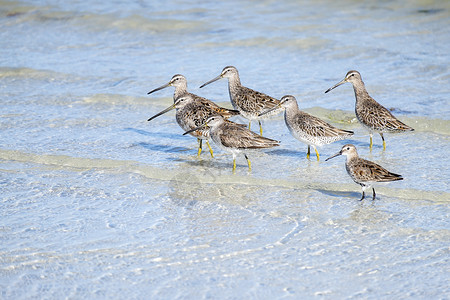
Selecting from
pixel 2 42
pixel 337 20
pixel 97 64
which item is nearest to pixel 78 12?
pixel 2 42

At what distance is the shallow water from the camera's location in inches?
202

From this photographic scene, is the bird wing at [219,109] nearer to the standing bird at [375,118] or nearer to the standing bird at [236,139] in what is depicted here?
the standing bird at [236,139]

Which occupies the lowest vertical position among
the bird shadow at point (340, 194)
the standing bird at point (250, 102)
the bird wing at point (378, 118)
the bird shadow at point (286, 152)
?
the bird shadow at point (286, 152)

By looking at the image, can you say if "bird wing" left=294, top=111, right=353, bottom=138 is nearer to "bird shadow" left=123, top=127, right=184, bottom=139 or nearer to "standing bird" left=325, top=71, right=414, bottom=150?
"standing bird" left=325, top=71, right=414, bottom=150

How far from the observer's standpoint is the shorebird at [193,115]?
8398 mm

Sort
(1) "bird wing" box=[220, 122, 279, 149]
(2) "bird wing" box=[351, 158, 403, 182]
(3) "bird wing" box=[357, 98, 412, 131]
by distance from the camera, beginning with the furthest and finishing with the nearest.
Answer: (3) "bird wing" box=[357, 98, 412, 131], (1) "bird wing" box=[220, 122, 279, 149], (2) "bird wing" box=[351, 158, 403, 182]

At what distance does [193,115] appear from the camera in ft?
28.5

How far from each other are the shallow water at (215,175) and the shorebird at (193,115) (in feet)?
0.88

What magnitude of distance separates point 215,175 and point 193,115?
136cm

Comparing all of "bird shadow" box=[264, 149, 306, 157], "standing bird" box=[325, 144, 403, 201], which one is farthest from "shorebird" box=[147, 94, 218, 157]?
"standing bird" box=[325, 144, 403, 201]

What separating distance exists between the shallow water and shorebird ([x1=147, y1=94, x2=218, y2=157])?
268 mm

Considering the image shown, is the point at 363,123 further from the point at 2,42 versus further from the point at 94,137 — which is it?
the point at 2,42

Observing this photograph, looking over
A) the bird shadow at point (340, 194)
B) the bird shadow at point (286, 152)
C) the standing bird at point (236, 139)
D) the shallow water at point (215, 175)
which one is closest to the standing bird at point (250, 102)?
the shallow water at point (215, 175)

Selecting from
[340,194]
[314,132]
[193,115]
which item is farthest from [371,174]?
[193,115]
